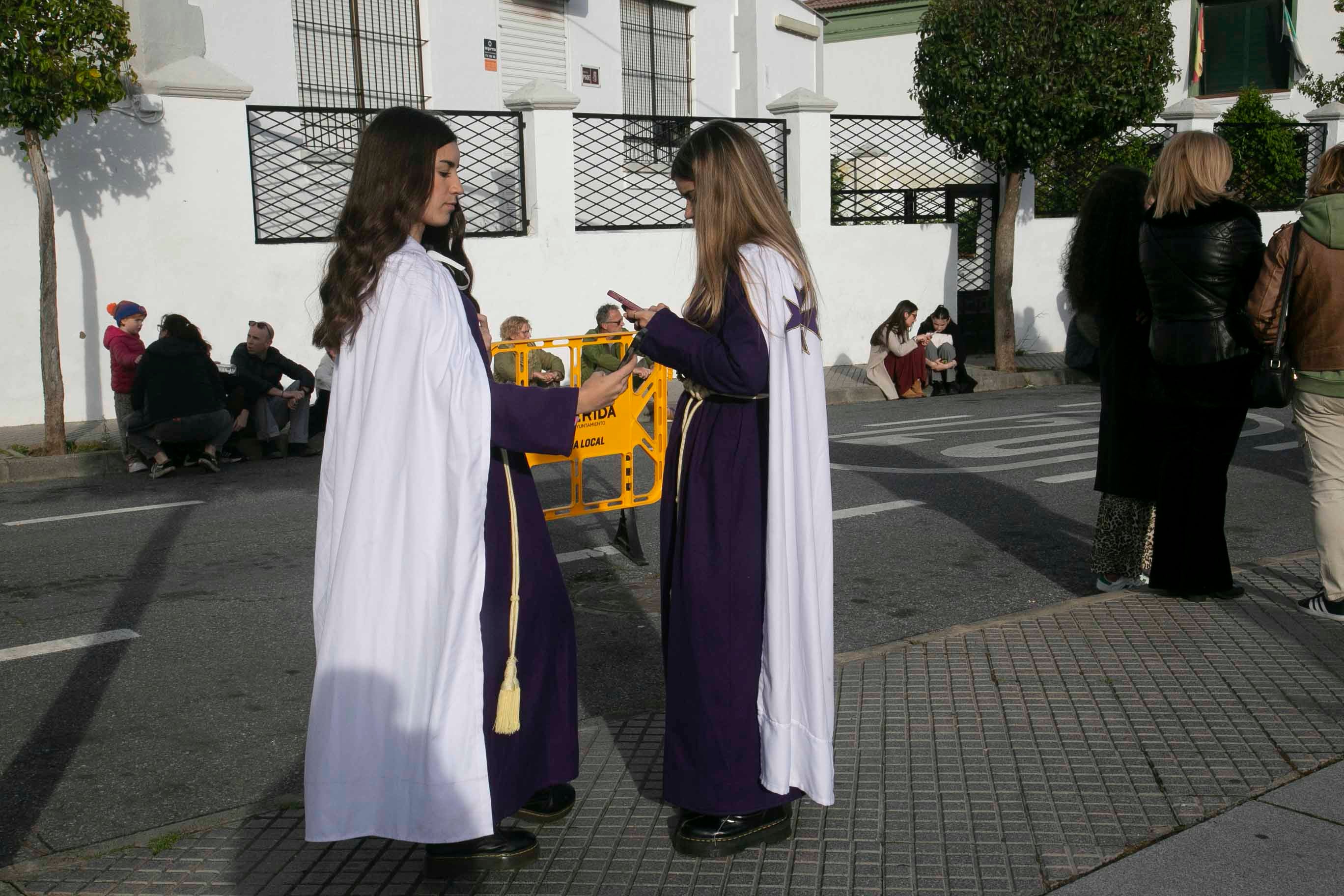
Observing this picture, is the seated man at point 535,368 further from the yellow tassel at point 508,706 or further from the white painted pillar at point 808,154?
the white painted pillar at point 808,154

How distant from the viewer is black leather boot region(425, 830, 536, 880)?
3305 millimetres

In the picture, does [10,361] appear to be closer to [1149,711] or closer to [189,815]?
[189,815]

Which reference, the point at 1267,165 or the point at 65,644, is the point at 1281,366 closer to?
the point at 65,644

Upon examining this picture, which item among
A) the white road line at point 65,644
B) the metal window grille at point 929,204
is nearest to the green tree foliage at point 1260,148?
the metal window grille at point 929,204

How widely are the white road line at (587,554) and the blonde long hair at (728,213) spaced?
3817mm

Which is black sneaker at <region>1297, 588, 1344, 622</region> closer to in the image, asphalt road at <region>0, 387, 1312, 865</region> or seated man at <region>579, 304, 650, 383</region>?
asphalt road at <region>0, 387, 1312, 865</region>


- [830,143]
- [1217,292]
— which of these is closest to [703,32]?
[830,143]

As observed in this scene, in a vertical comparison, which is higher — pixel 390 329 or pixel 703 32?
pixel 703 32

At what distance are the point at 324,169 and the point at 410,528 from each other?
1250 cm

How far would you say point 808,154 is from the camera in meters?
17.7

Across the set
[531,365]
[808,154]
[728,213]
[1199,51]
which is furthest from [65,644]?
[1199,51]

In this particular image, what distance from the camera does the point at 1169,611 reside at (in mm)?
5543

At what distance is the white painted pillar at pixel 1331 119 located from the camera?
22141 millimetres

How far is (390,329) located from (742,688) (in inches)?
48.9
